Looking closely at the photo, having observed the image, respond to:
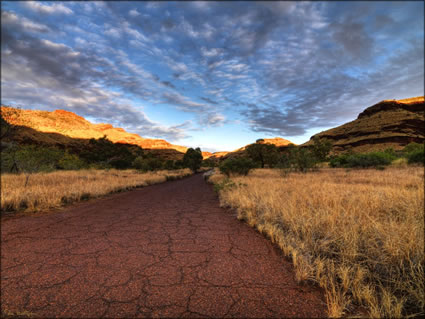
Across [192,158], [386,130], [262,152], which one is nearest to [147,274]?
[262,152]

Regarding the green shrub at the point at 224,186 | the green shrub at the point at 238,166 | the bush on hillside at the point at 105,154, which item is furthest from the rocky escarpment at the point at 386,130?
the bush on hillside at the point at 105,154

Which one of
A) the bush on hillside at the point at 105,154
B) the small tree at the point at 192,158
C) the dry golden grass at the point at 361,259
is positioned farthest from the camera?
the small tree at the point at 192,158

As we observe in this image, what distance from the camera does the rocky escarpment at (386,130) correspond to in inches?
2751

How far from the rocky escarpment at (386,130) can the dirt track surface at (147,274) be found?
77.6 m

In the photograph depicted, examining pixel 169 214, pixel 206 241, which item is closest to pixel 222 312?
pixel 206 241

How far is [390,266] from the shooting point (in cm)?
241

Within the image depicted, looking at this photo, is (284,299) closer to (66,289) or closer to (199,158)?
(66,289)

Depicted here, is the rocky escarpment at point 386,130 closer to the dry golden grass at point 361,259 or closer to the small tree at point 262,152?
the small tree at point 262,152

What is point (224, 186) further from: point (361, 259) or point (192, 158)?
point (192, 158)

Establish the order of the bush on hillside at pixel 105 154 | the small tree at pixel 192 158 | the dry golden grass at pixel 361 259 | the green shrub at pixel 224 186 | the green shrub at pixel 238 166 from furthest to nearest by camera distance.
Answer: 1. the small tree at pixel 192 158
2. the bush on hillside at pixel 105 154
3. the green shrub at pixel 238 166
4. the green shrub at pixel 224 186
5. the dry golden grass at pixel 361 259

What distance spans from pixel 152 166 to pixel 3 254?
111ft

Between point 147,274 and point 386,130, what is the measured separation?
107794 millimetres

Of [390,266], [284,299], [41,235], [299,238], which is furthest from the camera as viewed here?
[41,235]

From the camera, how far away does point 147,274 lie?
8.04 ft
